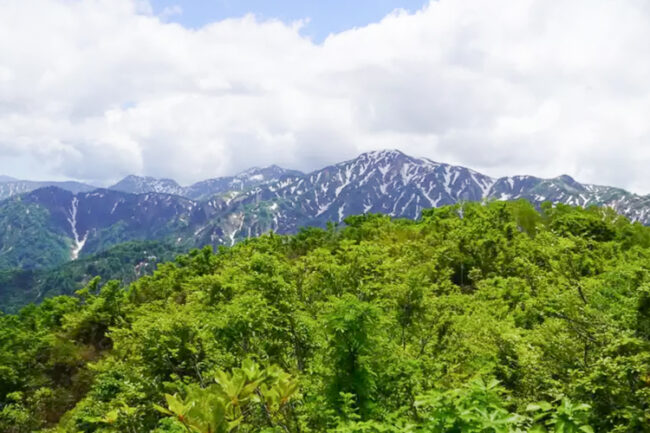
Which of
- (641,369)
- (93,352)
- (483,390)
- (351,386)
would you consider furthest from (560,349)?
(93,352)

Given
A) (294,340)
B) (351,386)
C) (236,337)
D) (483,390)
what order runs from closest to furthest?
(483,390), (351,386), (236,337), (294,340)

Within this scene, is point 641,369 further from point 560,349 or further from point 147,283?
point 147,283

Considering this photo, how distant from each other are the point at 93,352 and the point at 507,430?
220 feet

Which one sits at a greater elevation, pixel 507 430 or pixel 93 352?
pixel 507 430

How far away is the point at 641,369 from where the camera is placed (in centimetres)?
850

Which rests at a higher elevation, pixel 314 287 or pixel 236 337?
pixel 314 287

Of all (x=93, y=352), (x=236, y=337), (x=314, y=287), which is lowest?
(x=93, y=352)

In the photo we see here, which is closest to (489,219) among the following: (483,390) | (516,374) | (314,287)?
(314,287)

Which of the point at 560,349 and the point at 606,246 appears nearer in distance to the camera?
the point at 560,349

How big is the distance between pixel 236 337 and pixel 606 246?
4202 cm

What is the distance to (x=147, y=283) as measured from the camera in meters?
76.2

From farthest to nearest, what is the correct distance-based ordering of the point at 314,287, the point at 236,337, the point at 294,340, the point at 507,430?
the point at 314,287 → the point at 294,340 → the point at 236,337 → the point at 507,430

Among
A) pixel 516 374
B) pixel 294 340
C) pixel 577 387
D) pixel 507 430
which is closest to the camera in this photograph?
pixel 507 430

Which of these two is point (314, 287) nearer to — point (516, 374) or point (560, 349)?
point (516, 374)
